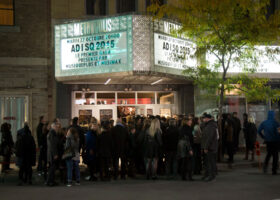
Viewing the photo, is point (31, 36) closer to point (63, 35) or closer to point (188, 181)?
point (63, 35)

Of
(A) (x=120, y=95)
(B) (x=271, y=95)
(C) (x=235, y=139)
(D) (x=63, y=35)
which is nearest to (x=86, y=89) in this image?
(A) (x=120, y=95)

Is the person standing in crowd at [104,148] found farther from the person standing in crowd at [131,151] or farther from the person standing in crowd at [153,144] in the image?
the person standing in crowd at [153,144]

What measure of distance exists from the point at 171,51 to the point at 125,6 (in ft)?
13.3

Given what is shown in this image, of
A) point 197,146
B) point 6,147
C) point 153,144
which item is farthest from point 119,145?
point 6,147

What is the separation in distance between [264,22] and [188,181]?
7052 mm

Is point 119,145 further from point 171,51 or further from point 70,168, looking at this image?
point 171,51

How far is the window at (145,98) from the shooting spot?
18.9 meters

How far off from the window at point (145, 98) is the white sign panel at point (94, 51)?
428 cm

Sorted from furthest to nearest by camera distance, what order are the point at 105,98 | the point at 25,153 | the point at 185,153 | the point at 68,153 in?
the point at 105,98 → the point at 185,153 → the point at 25,153 → the point at 68,153

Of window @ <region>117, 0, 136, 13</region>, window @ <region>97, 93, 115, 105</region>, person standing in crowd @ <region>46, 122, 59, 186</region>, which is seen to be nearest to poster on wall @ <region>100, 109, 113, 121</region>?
window @ <region>97, 93, 115, 105</region>

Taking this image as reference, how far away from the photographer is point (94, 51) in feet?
50.1

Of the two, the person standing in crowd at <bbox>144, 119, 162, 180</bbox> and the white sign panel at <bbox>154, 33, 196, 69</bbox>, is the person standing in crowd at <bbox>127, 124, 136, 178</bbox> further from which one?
the white sign panel at <bbox>154, 33, 196, 69</bbox>

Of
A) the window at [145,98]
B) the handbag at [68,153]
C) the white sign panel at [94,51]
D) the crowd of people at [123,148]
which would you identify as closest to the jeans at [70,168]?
the crowd of people at [123,148]

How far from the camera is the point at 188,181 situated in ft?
36.8
